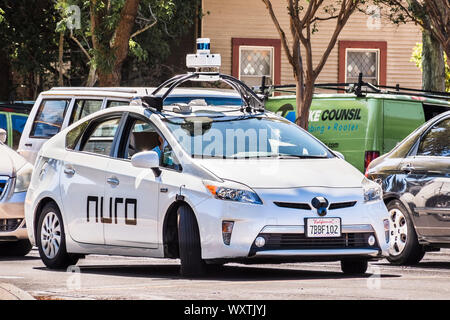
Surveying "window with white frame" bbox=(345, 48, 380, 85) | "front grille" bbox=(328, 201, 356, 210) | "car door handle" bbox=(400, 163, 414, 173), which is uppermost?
"window with white frame" bbox=(345, 48, 380, 85)

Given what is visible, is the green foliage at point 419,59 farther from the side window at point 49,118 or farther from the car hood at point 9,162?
the car hood at point 9,162

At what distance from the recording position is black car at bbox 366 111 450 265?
41.9 feet

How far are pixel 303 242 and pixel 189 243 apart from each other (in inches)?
37.9

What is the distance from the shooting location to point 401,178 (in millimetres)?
13383

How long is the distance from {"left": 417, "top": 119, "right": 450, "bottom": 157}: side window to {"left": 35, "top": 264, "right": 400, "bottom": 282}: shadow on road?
A: 2029 mm

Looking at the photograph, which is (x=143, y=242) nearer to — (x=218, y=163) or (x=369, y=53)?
(x=218, y=163)

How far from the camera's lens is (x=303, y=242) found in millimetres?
10617

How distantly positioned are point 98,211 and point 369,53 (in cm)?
2415

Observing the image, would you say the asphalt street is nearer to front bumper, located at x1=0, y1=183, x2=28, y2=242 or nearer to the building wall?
front bumper, located at x1=0, y1=183, x2=28, y2=242

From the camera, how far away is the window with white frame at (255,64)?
34312mm

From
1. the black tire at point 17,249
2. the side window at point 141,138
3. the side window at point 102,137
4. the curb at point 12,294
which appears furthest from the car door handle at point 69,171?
the curb at point 12,294

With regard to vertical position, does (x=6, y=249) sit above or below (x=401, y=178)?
below

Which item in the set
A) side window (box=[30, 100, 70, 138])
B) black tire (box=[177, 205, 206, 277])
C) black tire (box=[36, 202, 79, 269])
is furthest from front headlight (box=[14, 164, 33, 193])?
black tire (box=[177, 205, 206, 277])
